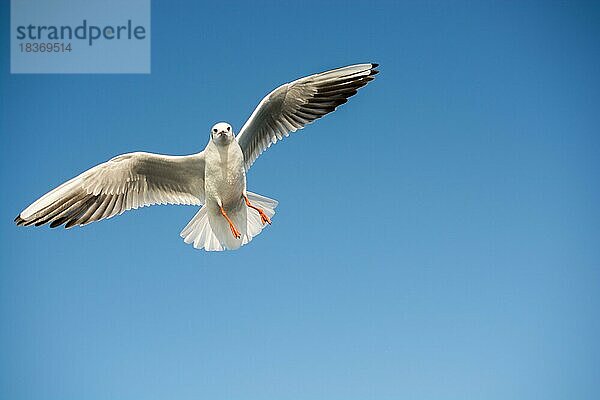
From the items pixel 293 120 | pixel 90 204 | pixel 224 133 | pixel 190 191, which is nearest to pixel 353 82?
pixel 293 120

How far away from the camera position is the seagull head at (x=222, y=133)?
2.55 m

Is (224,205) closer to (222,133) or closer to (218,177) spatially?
(218,177)

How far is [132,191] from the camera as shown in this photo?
2.83 m

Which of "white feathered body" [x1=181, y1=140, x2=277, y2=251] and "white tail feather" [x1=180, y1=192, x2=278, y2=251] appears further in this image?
"white tail feather" [x1=180, y1=192, x2=278, y2=251]

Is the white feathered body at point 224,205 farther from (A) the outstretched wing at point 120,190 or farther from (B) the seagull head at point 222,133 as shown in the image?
(A) the outstretched wing at point 120,190

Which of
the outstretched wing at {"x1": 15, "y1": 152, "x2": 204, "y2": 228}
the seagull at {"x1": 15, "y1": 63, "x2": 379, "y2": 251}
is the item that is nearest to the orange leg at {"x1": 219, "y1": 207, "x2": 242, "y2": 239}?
the seagull at {"x1": 15, "y1": 63, "x2": 379, "y2": 251}

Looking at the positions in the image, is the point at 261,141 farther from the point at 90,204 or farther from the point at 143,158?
the point at 90,204

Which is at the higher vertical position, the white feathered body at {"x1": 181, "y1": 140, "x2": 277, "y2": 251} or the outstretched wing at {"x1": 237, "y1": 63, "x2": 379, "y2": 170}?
the outstretched wing at {"x1": 237, "y1": 63, "x2": 379, "y2": 170}

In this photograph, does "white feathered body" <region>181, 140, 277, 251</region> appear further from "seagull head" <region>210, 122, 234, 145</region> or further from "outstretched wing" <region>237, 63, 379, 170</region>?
"outstretched wing" <region>237, 63, 379, 170</region>

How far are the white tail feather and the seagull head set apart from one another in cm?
26

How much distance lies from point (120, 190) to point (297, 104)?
0.72 metres

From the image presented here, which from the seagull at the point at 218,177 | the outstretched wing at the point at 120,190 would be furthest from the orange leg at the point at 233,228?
the outstretched wing at the point at 120,190

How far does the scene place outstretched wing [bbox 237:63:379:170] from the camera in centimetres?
269

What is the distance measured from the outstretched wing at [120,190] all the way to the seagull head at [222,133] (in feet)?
0.58
